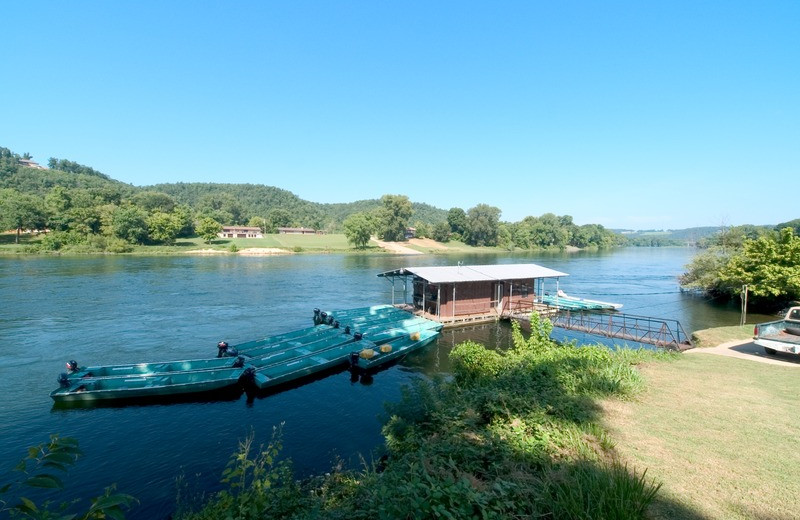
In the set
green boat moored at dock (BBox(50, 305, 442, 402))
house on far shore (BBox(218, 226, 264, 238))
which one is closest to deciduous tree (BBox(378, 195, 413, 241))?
house on far shore (BBox(218, 226, 264, 238))

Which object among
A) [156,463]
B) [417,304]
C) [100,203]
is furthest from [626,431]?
[100,203]

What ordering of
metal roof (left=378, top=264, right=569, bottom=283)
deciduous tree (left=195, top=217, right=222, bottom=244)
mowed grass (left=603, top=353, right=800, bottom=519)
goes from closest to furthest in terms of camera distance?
mowed grass (left=603, top=353, right=800, bottom=519), metal roof (left=378, top=264, right=569, bottom=283), deciduous tree (left=195, top=217, right=222, bottom=244)

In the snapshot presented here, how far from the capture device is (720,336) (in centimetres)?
2108

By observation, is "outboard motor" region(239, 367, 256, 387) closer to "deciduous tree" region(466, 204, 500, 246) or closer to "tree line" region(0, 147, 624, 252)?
"tree line" region(0, 147, 624, 252)

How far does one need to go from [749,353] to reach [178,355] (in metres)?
28.7

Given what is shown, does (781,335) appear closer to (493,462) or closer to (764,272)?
(493,462)

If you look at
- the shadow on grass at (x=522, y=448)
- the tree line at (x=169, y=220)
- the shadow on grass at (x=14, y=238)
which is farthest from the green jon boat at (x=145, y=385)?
the shadow on grass at (x=14, y=238)

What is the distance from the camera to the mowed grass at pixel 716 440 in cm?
622

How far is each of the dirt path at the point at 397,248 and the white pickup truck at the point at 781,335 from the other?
290 feet

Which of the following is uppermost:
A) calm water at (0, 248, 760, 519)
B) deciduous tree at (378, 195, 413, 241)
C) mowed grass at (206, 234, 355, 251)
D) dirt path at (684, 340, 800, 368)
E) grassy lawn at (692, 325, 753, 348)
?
deciduous tree at (378, 195, 413, 241)

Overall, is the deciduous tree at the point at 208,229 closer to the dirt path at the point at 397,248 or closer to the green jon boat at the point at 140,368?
the dirt path at the point at 397,248

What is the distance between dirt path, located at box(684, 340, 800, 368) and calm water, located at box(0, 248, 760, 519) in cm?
1160

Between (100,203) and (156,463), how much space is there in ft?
360

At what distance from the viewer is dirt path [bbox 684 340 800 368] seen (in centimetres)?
1546
